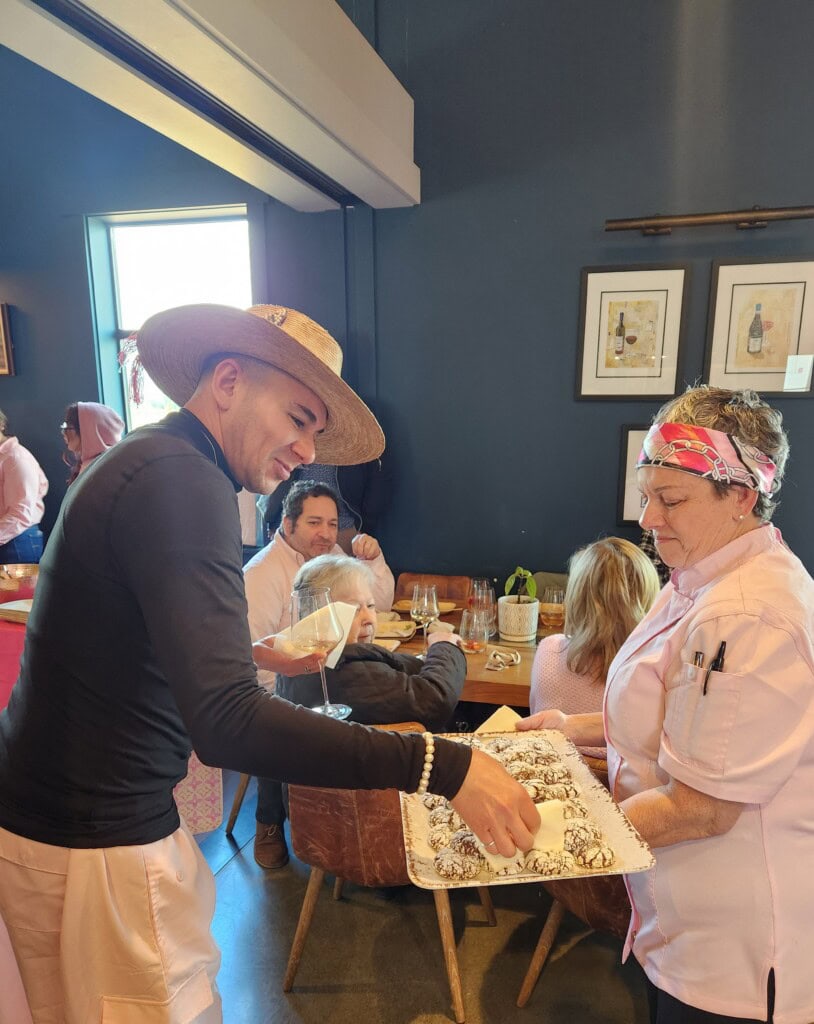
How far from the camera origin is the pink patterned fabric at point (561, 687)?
1.74 metres

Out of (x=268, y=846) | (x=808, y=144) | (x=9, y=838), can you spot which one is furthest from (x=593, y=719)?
(x=808, y=144)

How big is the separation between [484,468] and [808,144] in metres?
1.93

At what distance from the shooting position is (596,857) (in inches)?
33.2

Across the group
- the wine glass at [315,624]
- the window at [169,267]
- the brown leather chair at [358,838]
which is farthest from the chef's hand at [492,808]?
the window at [169,267]

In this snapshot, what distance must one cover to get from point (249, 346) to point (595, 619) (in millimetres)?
1178

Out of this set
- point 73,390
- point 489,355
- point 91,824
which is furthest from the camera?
point 73,390

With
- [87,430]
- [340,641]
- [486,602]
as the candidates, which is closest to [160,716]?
[340,641]

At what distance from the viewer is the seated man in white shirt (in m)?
2.25

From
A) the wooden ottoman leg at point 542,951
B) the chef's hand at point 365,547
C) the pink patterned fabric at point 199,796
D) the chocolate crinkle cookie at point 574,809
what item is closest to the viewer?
the chocolate crinkle cookie at point 574,809

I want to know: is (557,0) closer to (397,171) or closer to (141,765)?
(397,171)

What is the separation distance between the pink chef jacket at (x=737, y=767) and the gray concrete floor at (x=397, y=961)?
85 cm

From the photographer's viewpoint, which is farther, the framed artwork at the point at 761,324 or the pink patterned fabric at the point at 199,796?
the framed artwork at the point at 761,324

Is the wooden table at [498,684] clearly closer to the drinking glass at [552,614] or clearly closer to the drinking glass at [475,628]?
the drinking glass at [475,628]

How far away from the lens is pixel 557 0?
2.82 metres
